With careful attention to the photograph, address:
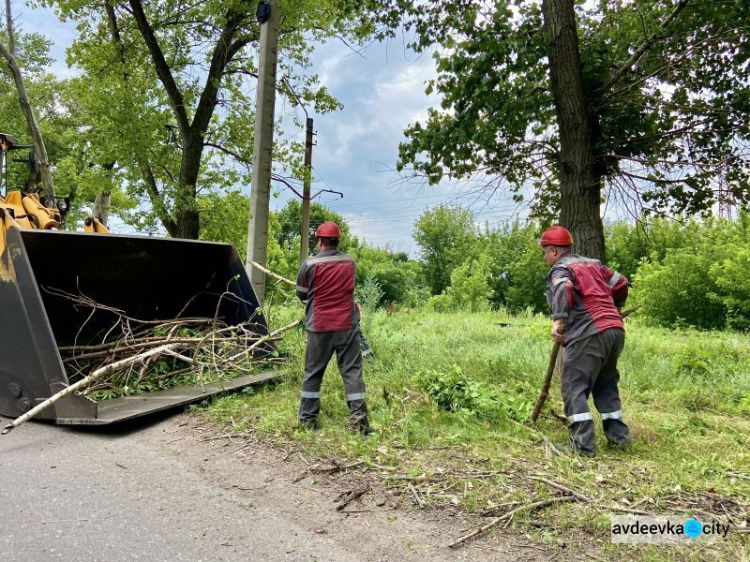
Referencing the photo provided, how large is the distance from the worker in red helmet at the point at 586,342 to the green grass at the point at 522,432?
23cm

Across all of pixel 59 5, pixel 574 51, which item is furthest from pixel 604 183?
pixel 59 5

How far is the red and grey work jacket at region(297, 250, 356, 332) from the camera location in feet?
13.9

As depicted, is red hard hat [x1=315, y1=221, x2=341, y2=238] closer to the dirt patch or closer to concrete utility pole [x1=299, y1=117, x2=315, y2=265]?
the dirt patch

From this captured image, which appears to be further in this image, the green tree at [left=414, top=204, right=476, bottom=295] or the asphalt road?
the green tree at [left=414, top=204, right=476, bottom=295]

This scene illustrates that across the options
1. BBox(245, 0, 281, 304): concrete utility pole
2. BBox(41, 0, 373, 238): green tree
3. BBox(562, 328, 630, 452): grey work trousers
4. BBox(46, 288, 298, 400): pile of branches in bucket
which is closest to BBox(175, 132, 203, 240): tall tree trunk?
BBox(41, 0, 373, 238): green tree

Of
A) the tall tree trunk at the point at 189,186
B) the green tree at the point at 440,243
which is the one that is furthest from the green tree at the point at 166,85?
Answer: the green tree at the point at 440,243

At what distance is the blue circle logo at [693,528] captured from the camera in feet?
8.14

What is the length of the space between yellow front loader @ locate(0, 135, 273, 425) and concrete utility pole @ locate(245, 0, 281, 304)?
0.50 m

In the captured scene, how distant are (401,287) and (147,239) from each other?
1208 inches

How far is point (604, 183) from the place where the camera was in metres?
5.52

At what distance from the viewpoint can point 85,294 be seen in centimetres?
529

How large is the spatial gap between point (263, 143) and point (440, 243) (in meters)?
41.3

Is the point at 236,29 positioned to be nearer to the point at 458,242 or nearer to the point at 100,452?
the point at 100,452

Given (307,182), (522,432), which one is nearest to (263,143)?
(522,432)
